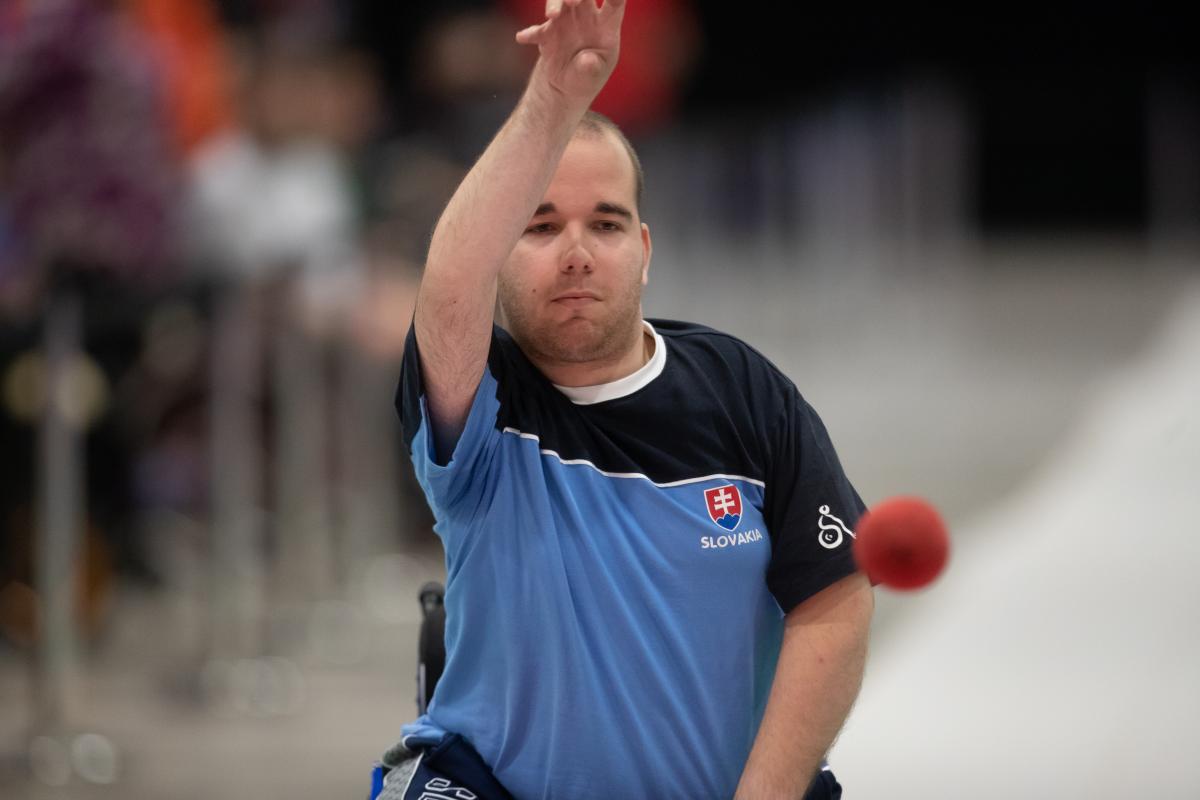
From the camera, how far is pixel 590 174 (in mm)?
1959

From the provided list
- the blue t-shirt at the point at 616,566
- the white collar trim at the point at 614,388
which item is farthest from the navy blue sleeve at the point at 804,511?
the white collar trim at the point at 614,388

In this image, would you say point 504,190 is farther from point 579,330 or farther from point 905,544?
point 905,544

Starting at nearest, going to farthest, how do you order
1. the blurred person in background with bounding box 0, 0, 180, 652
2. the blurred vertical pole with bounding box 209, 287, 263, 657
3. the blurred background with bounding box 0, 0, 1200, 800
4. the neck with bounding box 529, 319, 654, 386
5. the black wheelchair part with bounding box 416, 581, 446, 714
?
Result: the neck with bounding box 529, 319, 654, 386, the black wheelchair part with bounding box 416, 581, 446, 714, the blurred person in background with bounding box 0, 0, 180, 652, the blurred background with bounding box 0, 0, 1200, 800, the blurred vertical pole with bounding box 209, 287, 263, 657

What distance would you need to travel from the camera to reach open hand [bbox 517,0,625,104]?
172 centimetres

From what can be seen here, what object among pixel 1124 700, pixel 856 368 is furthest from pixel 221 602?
pixel 856 368

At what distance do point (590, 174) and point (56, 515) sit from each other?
8.16 feet

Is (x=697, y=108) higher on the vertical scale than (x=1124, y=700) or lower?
higher

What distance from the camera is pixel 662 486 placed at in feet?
6.42

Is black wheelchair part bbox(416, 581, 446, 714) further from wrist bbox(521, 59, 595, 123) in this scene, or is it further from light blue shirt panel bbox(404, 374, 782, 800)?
wrist bbox(521, 59, 595, 123)

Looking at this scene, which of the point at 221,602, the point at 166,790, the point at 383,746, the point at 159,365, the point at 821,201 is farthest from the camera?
the point at 821,201

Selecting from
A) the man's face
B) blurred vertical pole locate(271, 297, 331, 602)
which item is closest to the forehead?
the man's face

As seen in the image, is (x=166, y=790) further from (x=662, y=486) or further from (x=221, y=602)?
(x=662, y=486)

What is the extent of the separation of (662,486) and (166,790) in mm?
2331

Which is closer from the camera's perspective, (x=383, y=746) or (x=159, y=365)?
(x=383, y=746)
